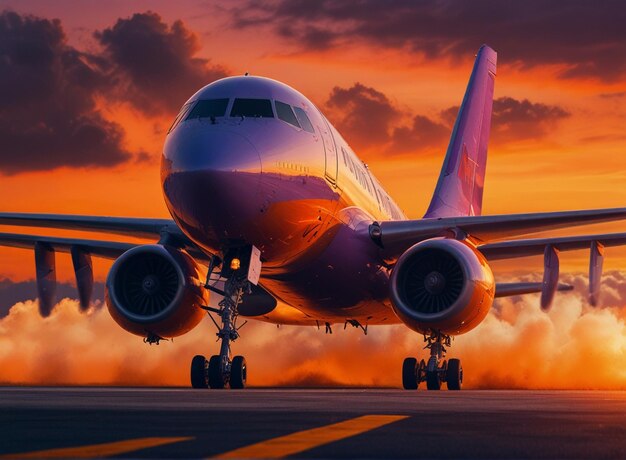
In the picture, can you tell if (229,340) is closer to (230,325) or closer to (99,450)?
(230,325)

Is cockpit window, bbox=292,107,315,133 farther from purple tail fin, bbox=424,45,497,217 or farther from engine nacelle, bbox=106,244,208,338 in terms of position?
purple tail fin, bbox=424,45,497,217

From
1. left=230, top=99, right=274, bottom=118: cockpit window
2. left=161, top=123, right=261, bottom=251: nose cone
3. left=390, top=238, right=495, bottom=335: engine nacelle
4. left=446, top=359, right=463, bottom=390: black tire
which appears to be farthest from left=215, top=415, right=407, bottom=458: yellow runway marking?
left=446, top=359, right=463, bottom=390: black tire

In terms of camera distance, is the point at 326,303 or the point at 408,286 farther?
the point at 326,303

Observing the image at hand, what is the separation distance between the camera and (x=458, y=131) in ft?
127

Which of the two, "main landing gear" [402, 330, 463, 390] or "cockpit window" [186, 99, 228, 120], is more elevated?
"cockpit window" [186, 99, 228, 120]

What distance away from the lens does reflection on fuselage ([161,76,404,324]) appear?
18.3m

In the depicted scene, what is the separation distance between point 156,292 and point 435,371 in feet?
22.5

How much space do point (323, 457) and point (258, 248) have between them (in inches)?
531

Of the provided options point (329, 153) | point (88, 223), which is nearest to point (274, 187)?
point (329, 153)

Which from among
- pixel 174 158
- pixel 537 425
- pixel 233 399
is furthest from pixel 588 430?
pixel 174 158

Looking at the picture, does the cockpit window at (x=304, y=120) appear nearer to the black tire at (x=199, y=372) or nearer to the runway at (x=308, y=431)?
the black tire at (x=199, y=372)

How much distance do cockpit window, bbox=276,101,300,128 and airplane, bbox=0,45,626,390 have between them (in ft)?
0.09

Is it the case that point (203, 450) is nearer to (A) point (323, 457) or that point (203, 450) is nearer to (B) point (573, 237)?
(A) point (323, 457)

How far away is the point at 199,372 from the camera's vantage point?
2067cm
